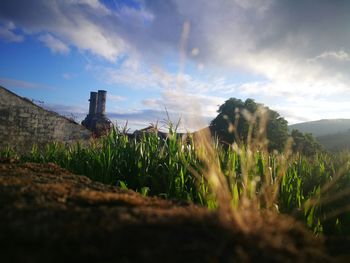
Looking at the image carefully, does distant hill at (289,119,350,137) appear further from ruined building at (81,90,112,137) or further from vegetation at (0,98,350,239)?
vegetation at (0,98,350,239)

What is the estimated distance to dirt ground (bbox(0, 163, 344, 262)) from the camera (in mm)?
767

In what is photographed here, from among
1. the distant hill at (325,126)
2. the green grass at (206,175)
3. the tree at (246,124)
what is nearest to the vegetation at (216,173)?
the green grass at (206,175)

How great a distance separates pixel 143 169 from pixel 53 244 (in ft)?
12.4

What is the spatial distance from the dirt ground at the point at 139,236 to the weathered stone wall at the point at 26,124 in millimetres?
16781

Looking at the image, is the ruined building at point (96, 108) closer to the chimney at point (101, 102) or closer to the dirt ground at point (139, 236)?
the chimney at point (101, 102)

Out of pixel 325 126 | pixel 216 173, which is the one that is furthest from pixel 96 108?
pixel 325 126

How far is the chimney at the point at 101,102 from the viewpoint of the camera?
24.4 metres

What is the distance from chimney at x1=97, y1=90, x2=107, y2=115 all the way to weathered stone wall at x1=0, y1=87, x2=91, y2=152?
6123 millimetres

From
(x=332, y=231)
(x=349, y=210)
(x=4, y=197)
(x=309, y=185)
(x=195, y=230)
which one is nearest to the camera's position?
(x=195, y=230)

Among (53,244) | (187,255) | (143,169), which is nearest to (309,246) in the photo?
(187,255)

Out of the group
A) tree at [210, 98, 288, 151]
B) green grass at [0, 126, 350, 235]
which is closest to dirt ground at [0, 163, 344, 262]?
green grass at [0, 126, 350, 235]

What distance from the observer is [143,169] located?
4570mm

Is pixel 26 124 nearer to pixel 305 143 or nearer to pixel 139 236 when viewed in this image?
pixel 139 236

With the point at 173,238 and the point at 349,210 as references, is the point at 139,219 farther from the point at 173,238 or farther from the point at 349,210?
the point at 349,210
